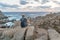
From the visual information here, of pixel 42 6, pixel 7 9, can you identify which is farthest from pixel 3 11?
pixel 42 6

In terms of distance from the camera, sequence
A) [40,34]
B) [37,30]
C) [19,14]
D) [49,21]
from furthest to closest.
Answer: [19,14]
[49,21]
[37,30]
[40,34]

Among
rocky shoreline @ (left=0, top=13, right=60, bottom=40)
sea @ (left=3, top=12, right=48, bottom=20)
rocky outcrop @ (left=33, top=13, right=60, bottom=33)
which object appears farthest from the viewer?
sea @ (left=3, top=12, right=48, bottom=20)

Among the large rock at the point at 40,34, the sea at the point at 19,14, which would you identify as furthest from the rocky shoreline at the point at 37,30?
the sea at the point at 19,14

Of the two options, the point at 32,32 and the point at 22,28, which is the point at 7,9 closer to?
the point at 22,28

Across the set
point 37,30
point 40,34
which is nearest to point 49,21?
point 37,30

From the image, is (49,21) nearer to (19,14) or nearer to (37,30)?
(37,30)

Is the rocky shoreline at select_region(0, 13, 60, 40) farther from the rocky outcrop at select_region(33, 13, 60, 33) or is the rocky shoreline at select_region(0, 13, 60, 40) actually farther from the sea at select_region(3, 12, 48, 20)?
the sea at select_region(3, 12, 48, 20)

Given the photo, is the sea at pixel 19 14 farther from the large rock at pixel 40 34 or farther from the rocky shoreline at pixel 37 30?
the large rock at pixel 40 34

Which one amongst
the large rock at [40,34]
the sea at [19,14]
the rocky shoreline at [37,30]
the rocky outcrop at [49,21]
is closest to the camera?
the large rock at [40,34]

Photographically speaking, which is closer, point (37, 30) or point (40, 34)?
point (40, 34)

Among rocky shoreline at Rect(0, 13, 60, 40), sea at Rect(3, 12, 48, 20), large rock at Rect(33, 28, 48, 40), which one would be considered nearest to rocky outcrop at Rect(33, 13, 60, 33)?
rocky shoreline at Rect(0, 13, 60, 40)

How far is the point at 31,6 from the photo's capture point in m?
5.09

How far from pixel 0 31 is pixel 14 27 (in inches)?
18.2

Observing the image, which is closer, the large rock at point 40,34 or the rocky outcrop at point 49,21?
the large rock at point 40,34
